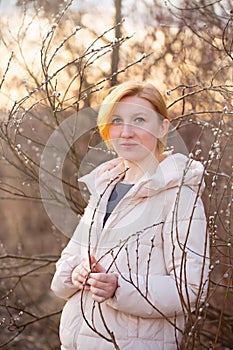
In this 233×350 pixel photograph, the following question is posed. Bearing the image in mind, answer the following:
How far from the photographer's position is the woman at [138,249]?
8.13 ft

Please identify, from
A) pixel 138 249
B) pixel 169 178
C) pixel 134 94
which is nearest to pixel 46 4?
pixel 134 94

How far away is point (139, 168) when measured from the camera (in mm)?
2666

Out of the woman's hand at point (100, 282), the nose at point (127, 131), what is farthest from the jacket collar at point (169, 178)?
the woman's hand at point (100, 282)

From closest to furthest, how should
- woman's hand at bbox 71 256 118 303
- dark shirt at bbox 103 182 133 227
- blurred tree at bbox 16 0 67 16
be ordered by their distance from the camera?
woman's hand at bbox 71 256 118 303 < dark shirt at bbox 103 182 133 227 < blurred tree at bbox 16 0 67 16

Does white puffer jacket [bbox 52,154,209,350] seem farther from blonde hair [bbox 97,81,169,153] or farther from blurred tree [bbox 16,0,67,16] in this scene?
blurred tree [bbox 16,0,67,16]

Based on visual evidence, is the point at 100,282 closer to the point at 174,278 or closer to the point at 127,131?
the point at 174,278

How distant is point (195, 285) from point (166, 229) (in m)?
0.23

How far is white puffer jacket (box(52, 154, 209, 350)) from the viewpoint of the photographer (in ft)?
8.12

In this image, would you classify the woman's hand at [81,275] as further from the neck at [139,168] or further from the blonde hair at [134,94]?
the blonde hair at [134,94]

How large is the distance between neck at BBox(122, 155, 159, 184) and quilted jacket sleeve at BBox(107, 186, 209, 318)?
19cm

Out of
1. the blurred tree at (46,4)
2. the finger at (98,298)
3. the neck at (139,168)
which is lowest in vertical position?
the finger at (98,298)

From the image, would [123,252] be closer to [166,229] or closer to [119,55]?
[166,229]

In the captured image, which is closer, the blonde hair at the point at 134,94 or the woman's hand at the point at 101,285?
the woman's hand at the point at 101,285

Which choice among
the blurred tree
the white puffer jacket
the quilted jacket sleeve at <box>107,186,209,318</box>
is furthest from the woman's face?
the blurred tree
